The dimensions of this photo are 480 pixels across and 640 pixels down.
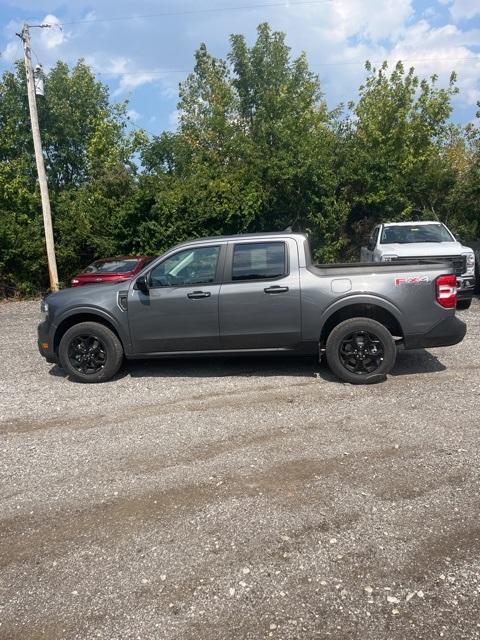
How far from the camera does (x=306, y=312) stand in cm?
644

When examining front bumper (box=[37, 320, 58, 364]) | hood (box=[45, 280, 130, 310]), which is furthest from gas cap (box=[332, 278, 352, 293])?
front bumper (box=[37, 320, 58, 364])

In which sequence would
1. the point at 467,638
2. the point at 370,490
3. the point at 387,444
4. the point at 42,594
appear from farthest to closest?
the point at 387,444
the point at 370,490
the point at 42,594
the point at 467,638

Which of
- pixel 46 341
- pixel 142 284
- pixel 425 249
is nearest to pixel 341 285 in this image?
pixel 142 284

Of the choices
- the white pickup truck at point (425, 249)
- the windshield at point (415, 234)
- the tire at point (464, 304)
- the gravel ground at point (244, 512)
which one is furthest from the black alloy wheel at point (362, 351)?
the windshield at point (415, 234)

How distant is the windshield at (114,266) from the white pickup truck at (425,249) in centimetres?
538

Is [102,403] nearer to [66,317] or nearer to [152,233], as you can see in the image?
[66,317]

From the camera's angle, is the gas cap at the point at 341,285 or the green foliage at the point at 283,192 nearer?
the gas cap at the point at 341,285

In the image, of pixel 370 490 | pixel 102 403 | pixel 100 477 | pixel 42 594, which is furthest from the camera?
pixel 102 403

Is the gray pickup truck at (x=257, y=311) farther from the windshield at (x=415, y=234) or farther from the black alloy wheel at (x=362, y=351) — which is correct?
the windshield at (x=415, y=234)

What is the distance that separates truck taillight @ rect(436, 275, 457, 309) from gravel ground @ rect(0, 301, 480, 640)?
934mm

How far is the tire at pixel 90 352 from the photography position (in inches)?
268

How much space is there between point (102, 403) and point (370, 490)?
3.35 meters

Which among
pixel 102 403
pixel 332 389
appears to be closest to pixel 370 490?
pixel 332 389

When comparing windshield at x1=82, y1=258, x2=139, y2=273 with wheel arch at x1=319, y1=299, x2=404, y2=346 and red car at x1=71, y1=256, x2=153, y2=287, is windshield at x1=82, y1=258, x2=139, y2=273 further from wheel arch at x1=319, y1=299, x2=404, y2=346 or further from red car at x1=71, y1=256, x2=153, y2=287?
Result: wheel arch at x1=319, y1=299, x2=404, y2=346
